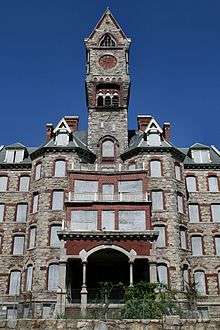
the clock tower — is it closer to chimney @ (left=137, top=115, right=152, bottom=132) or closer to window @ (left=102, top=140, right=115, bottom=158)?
window @ (left=102, top=140, right=115, bottom=158)

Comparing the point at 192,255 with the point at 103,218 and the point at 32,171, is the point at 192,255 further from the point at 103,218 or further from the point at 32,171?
the point at 32,171

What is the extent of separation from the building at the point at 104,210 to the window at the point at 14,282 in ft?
0.28

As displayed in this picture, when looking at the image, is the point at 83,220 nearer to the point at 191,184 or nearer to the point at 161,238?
the point at 161,238

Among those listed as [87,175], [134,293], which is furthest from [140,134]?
[134,293]

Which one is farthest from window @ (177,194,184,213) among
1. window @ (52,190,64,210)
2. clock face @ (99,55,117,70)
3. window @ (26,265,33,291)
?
clock face @ (99,55,117,70)

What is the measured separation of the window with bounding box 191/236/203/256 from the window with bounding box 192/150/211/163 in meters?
7.94

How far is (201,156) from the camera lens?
4712 cm

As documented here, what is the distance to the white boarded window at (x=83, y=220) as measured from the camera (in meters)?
36.8

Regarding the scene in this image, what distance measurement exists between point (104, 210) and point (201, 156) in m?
14.0

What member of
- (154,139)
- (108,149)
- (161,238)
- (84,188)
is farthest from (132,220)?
(108,149)

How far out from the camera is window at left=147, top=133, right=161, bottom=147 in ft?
146

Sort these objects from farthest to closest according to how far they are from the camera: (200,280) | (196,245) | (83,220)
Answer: (196,245), (200,280), (83,220)

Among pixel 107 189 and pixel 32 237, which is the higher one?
pixel 107 189

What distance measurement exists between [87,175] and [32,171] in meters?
6.36
